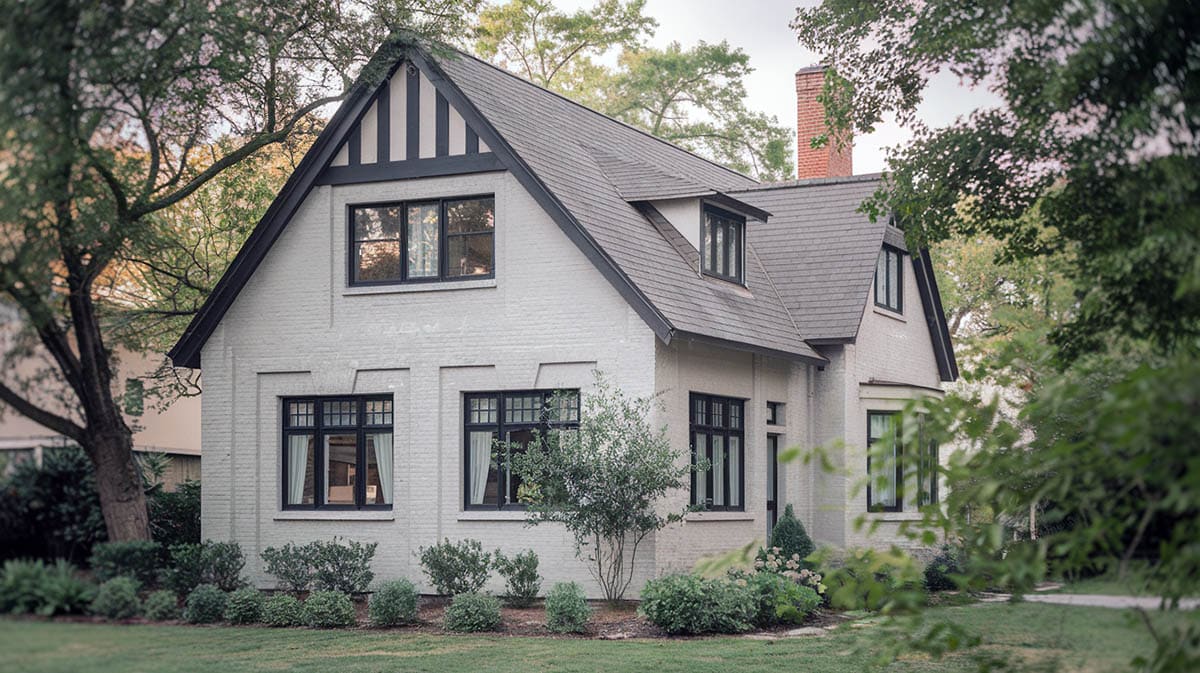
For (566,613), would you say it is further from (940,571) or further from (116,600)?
(940,571)

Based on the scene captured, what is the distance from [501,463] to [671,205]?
17.1 feet

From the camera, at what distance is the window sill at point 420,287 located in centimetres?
2130

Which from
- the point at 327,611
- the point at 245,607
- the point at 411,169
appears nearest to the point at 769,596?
the point at 327,611

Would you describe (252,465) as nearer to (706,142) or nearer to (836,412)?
(836,412)

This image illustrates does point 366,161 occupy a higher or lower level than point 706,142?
lower

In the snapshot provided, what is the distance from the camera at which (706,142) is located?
152ft

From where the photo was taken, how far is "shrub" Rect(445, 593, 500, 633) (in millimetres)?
17375

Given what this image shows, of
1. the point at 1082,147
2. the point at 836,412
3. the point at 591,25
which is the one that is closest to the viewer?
the point at 1082,147

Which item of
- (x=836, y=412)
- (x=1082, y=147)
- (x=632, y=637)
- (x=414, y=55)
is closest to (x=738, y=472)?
(x=836, y=412)

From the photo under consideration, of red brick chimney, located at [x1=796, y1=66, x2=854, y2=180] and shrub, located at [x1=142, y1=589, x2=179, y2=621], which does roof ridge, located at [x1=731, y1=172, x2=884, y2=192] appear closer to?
red brick chimney, located at [x1=796, y1=66, x2=854, y2=180]

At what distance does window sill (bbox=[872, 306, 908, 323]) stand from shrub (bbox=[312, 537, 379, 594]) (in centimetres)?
1100

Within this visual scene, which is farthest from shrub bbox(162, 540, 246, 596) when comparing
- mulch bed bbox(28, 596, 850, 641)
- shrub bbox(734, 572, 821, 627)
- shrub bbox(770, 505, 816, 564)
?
shrub bbox(770, 505, 816, 564)

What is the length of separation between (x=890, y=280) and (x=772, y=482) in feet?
17.8

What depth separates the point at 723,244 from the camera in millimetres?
23547
